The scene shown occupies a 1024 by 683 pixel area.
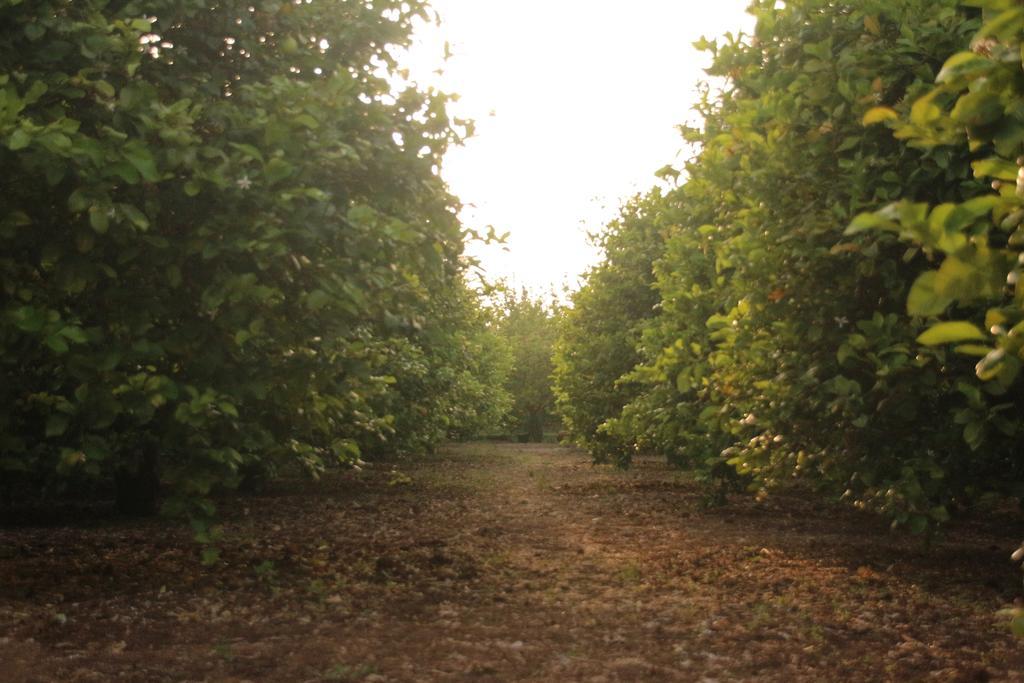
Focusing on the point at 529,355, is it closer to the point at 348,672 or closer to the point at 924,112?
the point at 348,672

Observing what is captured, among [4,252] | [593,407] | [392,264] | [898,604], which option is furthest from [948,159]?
[593,407]

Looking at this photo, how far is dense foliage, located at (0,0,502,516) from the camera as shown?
675 cm

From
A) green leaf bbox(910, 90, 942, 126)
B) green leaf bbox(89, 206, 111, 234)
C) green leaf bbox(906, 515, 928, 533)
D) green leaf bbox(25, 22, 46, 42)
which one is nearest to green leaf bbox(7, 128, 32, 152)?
green leaf bbox(89, 206, 111, 234)

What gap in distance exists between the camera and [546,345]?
63594 mm

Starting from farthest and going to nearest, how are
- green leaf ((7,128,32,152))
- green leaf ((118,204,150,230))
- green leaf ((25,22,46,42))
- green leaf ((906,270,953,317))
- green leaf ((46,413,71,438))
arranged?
green leaf ((25,22,46,42)) < green leaf ((46,413,71,438)) < green leaf ((118,204,150,230)) < green leaf ((7,128,32,152)) < green leaf ((906,270,953,317))

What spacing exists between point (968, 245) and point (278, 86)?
18.5 ft

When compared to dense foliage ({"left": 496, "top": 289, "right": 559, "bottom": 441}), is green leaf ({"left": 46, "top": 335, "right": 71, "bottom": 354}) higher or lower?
lower

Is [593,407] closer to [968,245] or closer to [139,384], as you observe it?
[139,384]

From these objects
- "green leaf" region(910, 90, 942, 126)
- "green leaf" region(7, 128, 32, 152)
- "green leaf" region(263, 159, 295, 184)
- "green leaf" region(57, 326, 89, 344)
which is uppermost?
"green leaf" region(263, 159, 295, 184)

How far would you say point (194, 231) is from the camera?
7.08m

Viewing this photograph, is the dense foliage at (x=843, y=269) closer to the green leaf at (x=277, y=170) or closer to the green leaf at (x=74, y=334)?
the green leaf at (x=277, y=170)

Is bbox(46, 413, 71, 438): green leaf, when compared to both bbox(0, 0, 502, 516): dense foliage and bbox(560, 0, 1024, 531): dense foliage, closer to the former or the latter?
bbox(0, 0, 502, 516): dense foliage

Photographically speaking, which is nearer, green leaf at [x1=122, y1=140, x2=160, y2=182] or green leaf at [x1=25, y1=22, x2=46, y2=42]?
green leaf at [x1=122, y1=140, x2=160, y2=182]

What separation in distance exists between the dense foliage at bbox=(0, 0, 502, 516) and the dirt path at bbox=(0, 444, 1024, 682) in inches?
45.6
